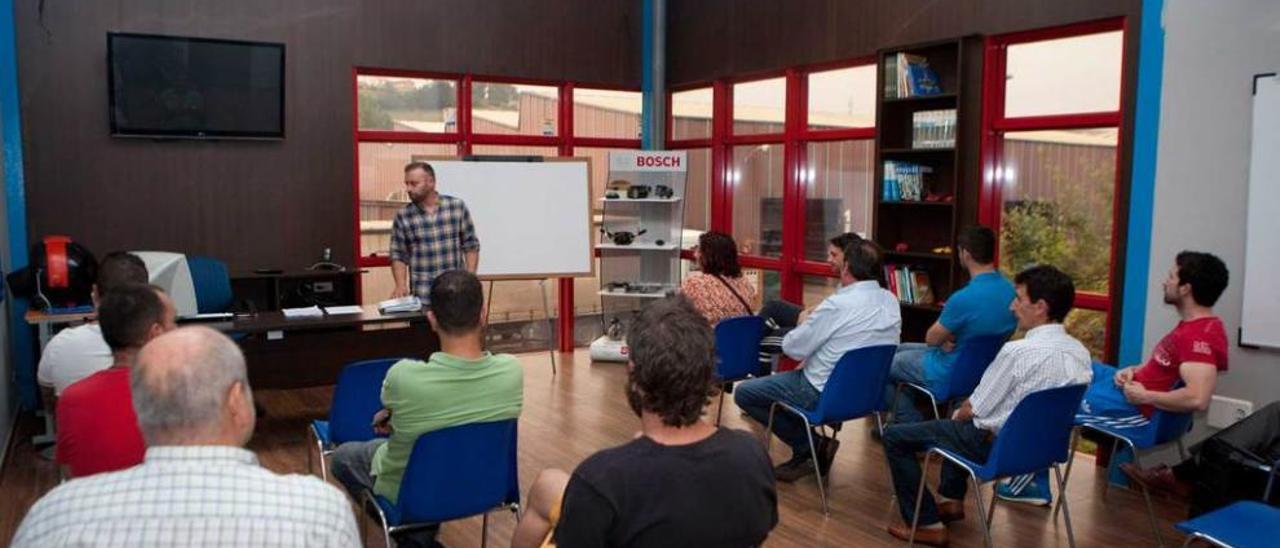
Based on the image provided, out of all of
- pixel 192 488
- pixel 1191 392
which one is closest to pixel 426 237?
pixel 1191 392

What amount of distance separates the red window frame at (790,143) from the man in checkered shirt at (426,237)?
8.92 ft

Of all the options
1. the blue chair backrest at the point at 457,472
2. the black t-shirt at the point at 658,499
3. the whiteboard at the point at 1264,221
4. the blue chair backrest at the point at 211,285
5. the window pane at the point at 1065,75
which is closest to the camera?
the black t-shirt at the point at 658,499

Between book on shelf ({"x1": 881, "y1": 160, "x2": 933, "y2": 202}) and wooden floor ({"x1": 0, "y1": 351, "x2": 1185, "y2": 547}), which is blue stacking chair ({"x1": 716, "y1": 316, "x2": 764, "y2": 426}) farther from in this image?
book on shelf ({"x1": 881, "y1": 160, "x2": 933, "y2": 202})

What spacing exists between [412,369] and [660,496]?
1282 mm

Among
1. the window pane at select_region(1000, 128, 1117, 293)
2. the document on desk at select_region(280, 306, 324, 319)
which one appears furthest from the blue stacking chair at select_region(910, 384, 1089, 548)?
the document on desk at select_region(280, 306, 324, 319)

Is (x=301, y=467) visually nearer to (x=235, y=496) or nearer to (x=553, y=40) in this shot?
(x=235, y=496)

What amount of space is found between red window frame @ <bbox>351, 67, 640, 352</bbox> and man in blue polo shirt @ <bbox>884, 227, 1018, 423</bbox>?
13.4 feet

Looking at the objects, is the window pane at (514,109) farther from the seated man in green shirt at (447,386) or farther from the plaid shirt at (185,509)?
the plaid shirt at (185,509)

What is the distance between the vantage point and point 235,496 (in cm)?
147

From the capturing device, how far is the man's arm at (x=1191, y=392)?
3.72 meters

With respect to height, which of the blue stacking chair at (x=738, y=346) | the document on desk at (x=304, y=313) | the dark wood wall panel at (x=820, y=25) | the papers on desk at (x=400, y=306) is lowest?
the blue stacking chair at (x=738, y=346)

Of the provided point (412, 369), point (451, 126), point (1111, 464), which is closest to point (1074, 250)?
point (1111, 464)

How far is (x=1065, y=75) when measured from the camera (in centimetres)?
550

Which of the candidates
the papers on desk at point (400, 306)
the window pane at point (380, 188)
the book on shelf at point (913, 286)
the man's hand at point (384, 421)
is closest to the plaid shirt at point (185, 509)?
the man's hand at point (384, 421)
